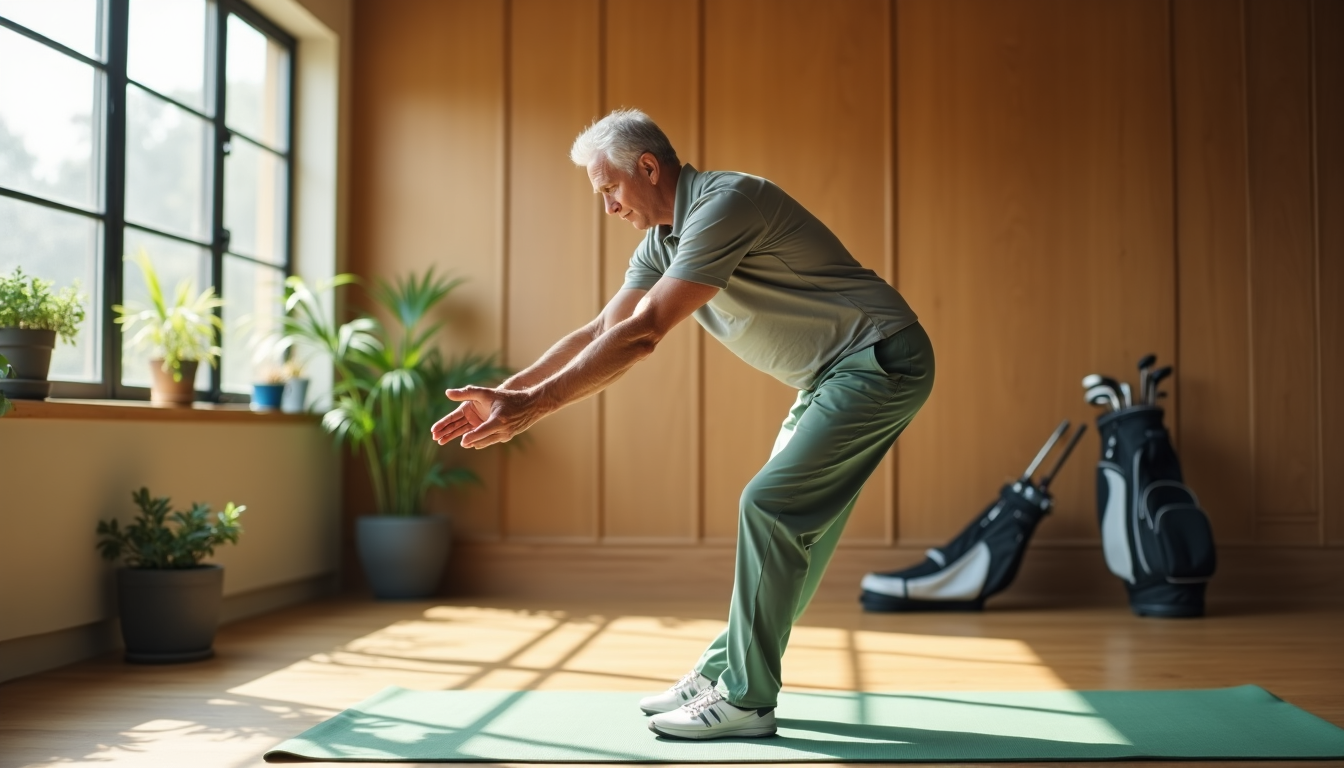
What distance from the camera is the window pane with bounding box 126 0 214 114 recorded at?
414 centimetres

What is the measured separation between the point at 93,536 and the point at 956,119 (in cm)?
379

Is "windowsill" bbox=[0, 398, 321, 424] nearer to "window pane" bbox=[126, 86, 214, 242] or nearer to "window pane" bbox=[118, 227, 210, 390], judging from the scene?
"window pane" bbox=[118, 227, 210, 390]

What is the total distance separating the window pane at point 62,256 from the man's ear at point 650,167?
1.89 m

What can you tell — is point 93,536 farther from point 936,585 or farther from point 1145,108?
point 1145,108

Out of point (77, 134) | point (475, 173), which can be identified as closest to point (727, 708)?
point (77, 134)

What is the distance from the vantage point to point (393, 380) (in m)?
4.94

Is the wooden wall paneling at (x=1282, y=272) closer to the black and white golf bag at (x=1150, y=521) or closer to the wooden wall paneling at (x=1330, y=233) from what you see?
the wooden wall paneling at (x=1330, y=233)

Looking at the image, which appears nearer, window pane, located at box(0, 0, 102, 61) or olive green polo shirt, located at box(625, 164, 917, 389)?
olive green polo shirt, located at box(625, 164, 917, 389)

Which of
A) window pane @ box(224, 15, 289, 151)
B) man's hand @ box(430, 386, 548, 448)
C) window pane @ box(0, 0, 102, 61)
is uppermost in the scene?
window pane @ box(224, 15, 289, 151)

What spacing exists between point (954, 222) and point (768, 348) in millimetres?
2901

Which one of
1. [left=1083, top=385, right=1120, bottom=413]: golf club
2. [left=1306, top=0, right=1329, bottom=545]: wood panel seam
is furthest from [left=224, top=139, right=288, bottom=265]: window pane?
[left=1306, top=0, right=1329, bottom=545]: wood panel seam

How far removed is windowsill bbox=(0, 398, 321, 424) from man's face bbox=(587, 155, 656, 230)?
176cm

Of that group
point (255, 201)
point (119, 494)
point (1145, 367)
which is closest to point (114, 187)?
point (119, 494)

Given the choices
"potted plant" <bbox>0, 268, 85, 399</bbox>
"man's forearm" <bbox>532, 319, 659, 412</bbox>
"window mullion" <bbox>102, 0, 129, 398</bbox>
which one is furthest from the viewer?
"window mullion" <bbox>102, 0, 129, 398</bbox>
